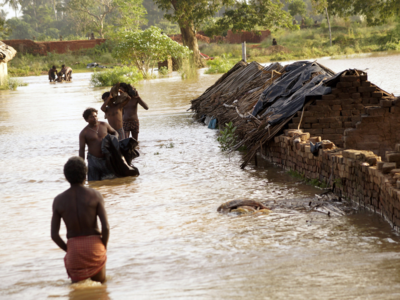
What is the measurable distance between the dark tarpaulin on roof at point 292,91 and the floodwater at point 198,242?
99cm

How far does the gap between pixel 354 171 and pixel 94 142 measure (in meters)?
3.80

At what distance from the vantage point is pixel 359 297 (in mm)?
3426

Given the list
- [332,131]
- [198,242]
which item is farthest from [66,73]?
[198,242]

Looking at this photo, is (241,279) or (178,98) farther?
(178,98)

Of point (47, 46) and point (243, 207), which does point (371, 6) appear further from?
point (47, 46)

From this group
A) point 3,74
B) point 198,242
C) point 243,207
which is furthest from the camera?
point 3,74

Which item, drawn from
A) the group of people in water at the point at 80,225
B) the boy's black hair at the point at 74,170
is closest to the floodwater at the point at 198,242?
the group of people in water at the point at 80,225

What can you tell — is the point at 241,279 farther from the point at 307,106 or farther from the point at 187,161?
the point at 187,161

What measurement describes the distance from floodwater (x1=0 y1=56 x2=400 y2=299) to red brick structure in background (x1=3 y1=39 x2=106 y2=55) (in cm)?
4069

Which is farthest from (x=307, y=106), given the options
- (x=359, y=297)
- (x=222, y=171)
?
(x=359, y=297)

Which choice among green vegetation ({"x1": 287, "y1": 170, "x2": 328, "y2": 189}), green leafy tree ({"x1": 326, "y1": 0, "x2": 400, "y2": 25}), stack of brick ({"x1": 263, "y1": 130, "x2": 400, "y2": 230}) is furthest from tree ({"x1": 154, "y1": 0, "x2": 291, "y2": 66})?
green vegetation ({"x1": 287, "y1": 170, "x2": 328, "y2": 189})

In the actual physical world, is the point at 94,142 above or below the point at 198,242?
above

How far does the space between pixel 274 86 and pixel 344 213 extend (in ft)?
15.1

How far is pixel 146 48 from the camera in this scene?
2773cm
